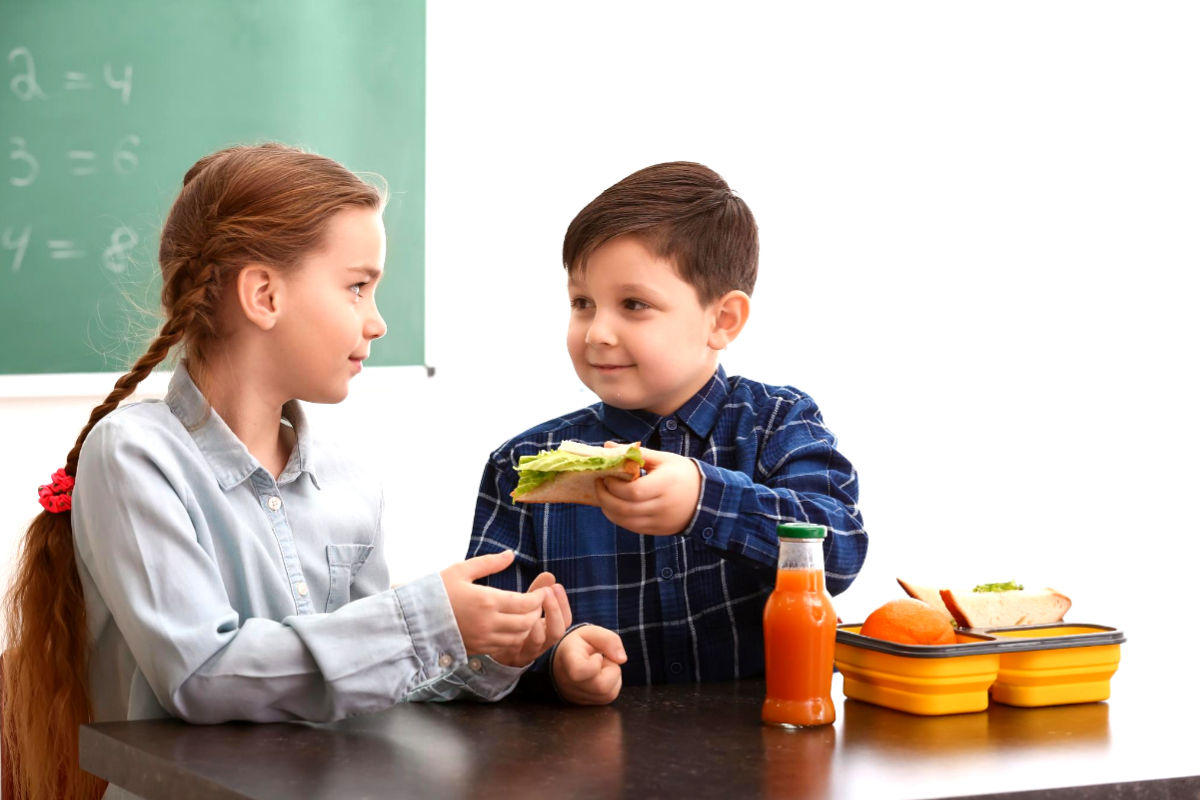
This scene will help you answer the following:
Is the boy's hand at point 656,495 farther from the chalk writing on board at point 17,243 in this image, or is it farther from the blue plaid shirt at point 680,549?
the chalk writing on board at point 17,243

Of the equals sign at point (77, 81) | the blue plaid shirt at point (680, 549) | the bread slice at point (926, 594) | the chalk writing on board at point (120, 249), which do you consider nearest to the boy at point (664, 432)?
the blue plaid shirt at point (680, 549)

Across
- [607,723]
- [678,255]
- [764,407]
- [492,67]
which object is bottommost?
[607,723]

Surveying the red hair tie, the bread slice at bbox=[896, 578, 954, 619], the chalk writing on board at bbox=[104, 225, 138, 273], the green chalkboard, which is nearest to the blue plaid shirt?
the bread slice at bbox=[896, 578, 954, 619]

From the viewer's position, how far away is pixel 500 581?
1573mm

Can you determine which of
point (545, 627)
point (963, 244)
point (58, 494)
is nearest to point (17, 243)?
point (58, 494)

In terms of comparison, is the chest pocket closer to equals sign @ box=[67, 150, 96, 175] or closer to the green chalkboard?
the green chalkboard

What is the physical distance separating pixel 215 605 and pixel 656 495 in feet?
1.50

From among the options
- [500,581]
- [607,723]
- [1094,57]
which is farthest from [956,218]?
[607,723]

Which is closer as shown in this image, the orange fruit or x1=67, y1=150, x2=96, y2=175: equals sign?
the orange fruit

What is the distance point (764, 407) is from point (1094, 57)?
8.49ft

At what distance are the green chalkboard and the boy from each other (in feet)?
4.45

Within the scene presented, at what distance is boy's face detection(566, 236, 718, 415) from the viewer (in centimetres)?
153

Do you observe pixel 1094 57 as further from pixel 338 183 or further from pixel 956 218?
pixel 338 183

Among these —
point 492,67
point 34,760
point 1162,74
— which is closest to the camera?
point 34,760
